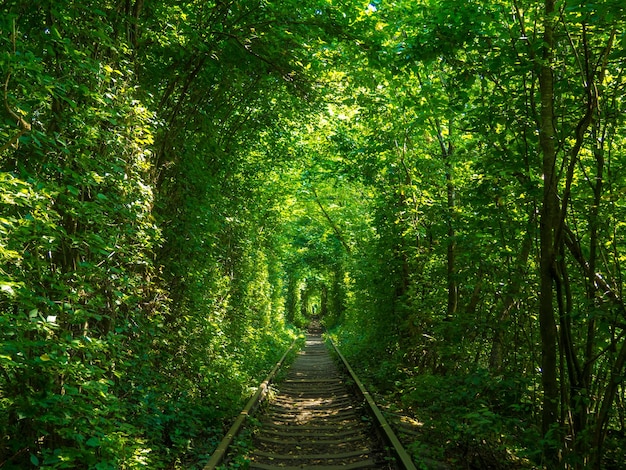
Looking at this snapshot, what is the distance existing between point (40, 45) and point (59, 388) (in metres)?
2.41

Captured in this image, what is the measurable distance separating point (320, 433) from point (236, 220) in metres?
4.61

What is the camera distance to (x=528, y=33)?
447cm

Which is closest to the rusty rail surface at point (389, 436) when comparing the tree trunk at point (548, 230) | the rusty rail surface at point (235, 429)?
the tree trunk at point (548, 230)

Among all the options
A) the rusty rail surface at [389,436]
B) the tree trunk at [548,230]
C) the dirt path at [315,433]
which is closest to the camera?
the tree trunk at [548,230]

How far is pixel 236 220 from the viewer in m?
9.77

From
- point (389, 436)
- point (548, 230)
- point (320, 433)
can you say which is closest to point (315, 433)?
point (320, 433)

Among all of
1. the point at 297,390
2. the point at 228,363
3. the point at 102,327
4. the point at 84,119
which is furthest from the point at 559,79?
the point at 297,390

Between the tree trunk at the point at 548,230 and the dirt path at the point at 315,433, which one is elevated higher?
the tree trunk at the point at 548,230

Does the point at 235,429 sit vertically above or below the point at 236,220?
below

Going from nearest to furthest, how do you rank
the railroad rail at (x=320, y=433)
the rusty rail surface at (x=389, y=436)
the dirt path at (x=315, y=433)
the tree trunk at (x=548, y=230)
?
Result: the tree trunk at (x=548, y=230), the rusty rail surface at (x=389, y=436), the railroad rail at (x=320, y=433), the dirt path at (x=315, y=433)

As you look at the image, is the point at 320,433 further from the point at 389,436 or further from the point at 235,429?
the point at 389,436

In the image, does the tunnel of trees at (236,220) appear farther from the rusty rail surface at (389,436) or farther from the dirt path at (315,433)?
the dirt path at (315,433)

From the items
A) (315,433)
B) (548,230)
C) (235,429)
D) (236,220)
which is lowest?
(315,433)

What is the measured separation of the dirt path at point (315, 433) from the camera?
5.67m
